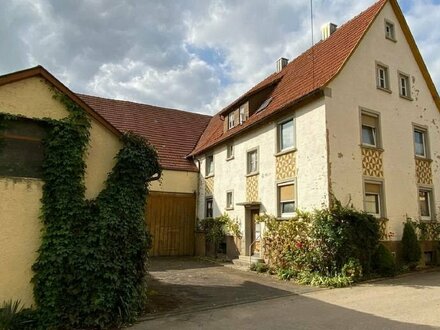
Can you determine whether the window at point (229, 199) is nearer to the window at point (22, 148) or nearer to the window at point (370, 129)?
the window at point (370, 129)

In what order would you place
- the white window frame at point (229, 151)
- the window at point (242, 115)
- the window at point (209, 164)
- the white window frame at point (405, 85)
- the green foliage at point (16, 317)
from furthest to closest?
the window at point (209, 164)
the white window frame at point (229, 151)
the window at point (242, 115)
the white window frame at point (405, 85)
the green foliage at point (16, 317)

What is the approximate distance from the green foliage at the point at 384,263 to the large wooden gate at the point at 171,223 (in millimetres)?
11011

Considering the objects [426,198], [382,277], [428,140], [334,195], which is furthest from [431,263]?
[334,195]

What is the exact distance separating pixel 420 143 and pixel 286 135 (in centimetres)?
642

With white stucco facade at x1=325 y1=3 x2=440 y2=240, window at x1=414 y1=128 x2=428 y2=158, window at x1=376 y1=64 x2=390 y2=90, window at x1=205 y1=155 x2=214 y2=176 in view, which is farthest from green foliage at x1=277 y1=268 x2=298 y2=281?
window at x1=205 y1=155 x2=214 y2=176

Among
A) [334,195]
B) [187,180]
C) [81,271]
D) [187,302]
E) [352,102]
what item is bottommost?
[187,302]

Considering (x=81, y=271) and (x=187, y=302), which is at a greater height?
(x=81, y=271)

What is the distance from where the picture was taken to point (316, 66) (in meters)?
15.8

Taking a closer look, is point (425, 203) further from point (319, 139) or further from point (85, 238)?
point (85, 238)

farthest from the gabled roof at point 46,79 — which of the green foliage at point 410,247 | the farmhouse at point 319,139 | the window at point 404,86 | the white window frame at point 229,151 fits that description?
the window at point 404,86

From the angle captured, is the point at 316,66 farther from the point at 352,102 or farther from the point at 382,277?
the point at 382,277

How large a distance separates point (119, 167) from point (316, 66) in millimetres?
11023

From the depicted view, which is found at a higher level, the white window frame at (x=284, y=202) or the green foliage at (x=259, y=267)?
the white window frame at (x=284, y=202)

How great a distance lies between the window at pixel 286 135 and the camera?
47.7 ft
